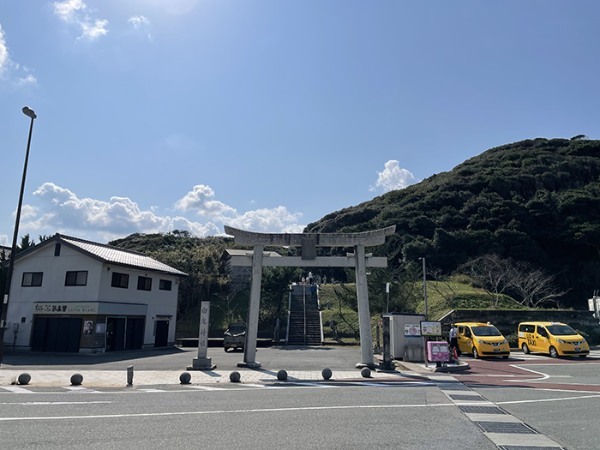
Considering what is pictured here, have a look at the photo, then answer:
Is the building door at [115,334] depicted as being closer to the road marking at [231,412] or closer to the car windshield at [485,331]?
the road marking at [231,412]

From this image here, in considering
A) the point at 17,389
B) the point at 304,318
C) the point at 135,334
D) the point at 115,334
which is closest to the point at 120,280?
the point at 115,334

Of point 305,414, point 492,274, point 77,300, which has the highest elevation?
point 492,274

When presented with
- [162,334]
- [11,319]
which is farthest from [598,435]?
[11,319]

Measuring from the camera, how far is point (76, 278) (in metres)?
27.2

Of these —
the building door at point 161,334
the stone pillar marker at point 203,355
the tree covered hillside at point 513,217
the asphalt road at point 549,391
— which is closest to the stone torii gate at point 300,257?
the stone pillar marker at point 203,355

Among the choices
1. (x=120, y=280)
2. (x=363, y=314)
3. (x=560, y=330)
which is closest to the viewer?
(x=363, y=314)

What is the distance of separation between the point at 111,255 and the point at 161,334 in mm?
6854

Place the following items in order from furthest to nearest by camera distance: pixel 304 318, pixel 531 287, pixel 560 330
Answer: pixel 304 318 < pixel 531 287 < pixel 560 330

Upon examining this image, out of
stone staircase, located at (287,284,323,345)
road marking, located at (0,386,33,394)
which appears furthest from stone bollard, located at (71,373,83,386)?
stone staircase, located at (287,284,323,345)

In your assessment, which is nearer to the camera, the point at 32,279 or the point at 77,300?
the point at 77,300

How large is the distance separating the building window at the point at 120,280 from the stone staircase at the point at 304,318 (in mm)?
12603

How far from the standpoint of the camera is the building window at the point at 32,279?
28172mm

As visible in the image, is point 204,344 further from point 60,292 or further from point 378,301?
point 378,301

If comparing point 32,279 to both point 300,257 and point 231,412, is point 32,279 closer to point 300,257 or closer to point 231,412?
point 300,257
